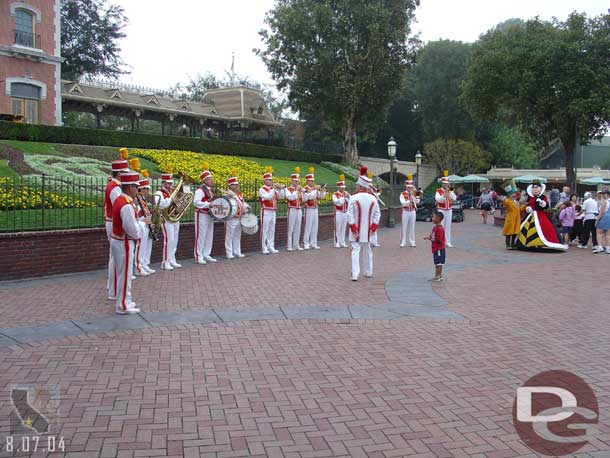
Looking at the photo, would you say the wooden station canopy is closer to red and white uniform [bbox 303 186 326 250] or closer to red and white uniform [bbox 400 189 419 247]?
red and white uniform [bbox 303 186 326 250]

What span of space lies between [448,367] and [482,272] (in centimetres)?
726

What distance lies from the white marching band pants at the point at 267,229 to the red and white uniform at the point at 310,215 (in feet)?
5.23

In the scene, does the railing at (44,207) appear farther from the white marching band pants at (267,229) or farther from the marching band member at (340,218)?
the marching band member at (340,218)

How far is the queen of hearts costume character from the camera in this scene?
56.7ft

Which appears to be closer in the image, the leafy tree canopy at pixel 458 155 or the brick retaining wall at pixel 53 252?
the brick retaining wall at pixel 53 252

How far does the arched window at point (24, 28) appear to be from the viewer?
87.5 feet

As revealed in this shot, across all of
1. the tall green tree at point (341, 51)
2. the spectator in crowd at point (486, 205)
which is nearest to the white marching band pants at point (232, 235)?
the spectator in crowd at point (486, 205)

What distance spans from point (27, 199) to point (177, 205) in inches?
124

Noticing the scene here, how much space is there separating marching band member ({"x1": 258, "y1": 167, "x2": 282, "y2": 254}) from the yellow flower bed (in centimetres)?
455

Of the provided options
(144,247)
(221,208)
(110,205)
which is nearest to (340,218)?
(221,208)

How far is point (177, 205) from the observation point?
12.9 meters

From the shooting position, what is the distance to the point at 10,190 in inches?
484

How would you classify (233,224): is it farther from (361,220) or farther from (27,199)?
(27,199)

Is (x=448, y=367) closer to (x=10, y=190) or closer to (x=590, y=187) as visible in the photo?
(x=10, y=190)
